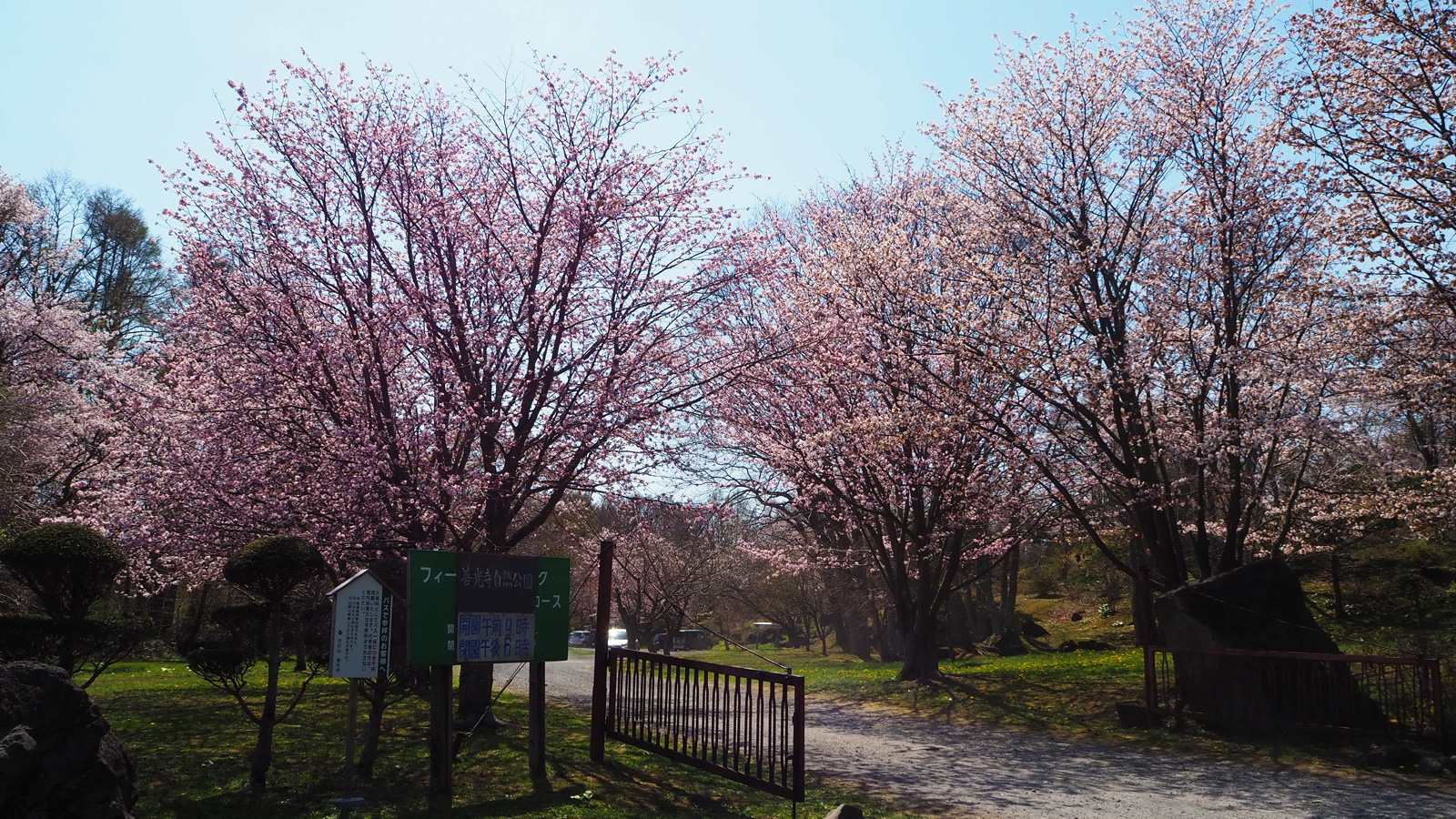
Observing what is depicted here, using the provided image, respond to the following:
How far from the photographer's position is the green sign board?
24.0 ft

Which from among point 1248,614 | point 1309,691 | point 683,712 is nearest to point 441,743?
point 683,712

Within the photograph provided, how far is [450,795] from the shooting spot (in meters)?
7.38

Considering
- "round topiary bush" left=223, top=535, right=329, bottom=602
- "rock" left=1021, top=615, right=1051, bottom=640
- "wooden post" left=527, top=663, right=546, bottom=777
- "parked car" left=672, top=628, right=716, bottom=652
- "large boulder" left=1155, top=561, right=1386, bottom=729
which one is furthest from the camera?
"parked car" left=672, top=628, right=716, bottom=652

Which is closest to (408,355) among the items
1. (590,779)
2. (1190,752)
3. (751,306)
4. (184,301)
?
(184,301)

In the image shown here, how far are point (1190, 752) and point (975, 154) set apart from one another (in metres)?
9.52

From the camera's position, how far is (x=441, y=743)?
7.45 metres

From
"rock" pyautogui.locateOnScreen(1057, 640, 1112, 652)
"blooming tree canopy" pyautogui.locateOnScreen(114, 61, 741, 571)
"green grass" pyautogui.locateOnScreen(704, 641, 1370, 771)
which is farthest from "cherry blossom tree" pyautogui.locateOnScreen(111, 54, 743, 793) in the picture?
"rock" pyautogui.locateOnScreen(1057, 640, 1112, 652)

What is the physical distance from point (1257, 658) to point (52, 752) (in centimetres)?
1170

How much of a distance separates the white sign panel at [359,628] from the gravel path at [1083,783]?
4.67m

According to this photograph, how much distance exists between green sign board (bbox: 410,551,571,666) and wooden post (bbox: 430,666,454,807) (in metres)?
0.22

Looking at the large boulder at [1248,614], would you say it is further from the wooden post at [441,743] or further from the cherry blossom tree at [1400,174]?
the wooden post at [441,743]

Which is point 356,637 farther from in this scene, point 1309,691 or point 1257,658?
point 1309,691

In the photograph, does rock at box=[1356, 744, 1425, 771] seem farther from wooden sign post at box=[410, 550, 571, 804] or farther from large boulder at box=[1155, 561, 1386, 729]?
wooden sign post at box=[410, 550, 571, 804]

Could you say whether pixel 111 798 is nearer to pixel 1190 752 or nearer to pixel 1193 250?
pixel 1190 752
